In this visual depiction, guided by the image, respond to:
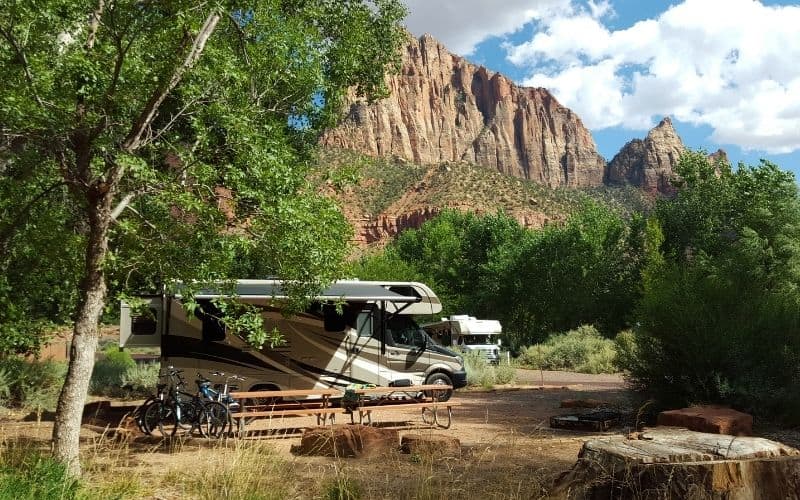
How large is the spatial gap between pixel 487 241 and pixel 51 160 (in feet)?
132

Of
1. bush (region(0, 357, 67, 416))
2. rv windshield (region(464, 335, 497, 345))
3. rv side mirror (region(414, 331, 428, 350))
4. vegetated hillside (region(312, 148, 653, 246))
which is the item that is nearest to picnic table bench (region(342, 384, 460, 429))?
rv side mirror (region(414, 331, 428, 350))

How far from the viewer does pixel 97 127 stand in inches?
260

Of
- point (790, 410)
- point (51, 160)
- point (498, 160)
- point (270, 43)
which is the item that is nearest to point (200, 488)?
point (51, 160)

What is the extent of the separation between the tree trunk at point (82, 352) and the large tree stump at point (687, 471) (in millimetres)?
4182

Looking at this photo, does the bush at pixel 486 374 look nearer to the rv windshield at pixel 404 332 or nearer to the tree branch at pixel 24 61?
the rv windshield at pixel 404 332

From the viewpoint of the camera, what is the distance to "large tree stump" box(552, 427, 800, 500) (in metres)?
4.45

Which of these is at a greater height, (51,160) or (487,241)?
(487,241)

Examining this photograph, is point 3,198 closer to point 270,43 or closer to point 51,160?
point 51,160

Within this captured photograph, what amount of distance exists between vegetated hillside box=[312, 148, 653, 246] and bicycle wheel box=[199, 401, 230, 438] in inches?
2401

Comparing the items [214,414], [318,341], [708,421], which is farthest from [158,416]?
[708,421]

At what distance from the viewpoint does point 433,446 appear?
8.20 m

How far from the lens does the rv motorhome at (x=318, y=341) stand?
13539mm

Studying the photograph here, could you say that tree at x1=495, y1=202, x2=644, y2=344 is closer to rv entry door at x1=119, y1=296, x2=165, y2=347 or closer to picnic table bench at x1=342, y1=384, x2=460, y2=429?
picnic table bench at x1=342, y1=384, x2=460, y2=429

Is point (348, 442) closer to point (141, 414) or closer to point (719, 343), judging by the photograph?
point (141, 414)
